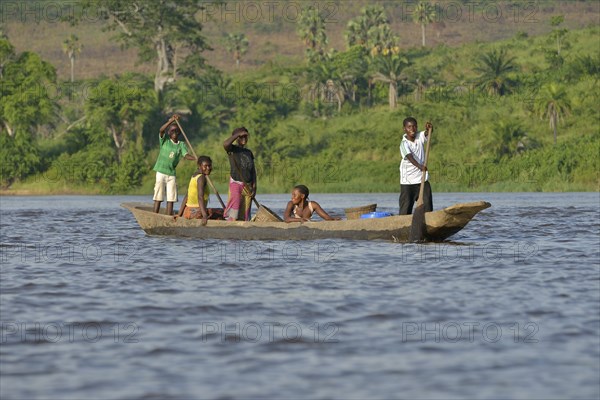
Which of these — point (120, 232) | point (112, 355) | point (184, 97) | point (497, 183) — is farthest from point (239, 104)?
point (112, 355)

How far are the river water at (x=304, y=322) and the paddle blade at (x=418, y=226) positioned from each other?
0.71 ft

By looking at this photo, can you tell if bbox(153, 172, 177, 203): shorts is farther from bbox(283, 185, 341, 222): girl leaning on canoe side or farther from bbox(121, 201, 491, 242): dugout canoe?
bbox(283, 185, 341, 222): girl leaning on canoe side

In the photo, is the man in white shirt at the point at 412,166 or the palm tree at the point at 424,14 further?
the palm tree at the point at 424,14

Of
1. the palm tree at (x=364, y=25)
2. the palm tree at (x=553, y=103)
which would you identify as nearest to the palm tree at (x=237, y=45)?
the palm tree at (x=364, y=25)

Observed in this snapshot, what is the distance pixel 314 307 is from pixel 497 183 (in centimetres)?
4691

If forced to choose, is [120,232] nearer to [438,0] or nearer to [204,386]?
[204,386]

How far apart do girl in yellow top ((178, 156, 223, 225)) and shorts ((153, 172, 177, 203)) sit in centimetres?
55

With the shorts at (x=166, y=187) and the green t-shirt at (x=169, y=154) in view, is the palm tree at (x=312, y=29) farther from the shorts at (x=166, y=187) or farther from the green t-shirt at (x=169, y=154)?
the green t-shirt at (x=169, y=154)

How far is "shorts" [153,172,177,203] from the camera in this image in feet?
64.3

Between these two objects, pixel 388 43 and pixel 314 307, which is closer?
pixel 314 307

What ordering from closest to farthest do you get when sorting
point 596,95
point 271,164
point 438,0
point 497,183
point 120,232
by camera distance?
point 120,232 → point 497,183 → point 271,164 → point 596,95 → point 438,0

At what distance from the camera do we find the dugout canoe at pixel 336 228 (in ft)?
53.0

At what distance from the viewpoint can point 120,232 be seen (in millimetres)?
22812

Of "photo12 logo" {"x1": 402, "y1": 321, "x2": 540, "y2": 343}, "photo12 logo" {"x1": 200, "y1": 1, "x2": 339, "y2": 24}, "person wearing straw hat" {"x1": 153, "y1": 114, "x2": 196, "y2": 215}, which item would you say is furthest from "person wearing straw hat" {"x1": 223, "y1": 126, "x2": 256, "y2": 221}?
"photo12 logo" {"x1": 200, "y1": 1, "x2": 339, "y2": 24}
